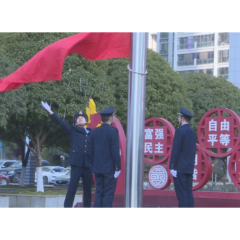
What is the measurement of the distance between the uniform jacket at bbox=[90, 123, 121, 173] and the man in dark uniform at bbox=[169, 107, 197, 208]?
858 millimetres

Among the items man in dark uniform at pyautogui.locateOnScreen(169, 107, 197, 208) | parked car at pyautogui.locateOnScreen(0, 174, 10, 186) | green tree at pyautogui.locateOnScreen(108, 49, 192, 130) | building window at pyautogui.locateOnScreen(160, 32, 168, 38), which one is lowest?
parked car at pyautogui.locateOnScreen(0, 174, 10, 186)

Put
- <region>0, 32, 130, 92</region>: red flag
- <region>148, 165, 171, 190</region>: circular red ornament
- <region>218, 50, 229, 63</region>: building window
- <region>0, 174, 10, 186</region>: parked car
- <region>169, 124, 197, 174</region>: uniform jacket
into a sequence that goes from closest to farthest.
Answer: <region>0, 32, 130, 92</region>: red flag, <region>169, 124, 197, 174</region>: uniform jacket, <region>148, 165, 171, 190</region>: circular red ornament, <region>0, 174, 10, 186</region>: parked car, <region>218, 50, 229, 63</region>: building window

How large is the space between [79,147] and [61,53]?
1.91 m

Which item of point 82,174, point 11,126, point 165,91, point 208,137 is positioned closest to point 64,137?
point 11,126

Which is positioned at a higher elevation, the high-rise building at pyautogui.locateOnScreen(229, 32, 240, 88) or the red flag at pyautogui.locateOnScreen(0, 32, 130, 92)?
the high-rise building at pyautogui.locateOnScreen(229, 32, 240, 88)

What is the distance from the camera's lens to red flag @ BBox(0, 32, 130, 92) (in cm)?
554

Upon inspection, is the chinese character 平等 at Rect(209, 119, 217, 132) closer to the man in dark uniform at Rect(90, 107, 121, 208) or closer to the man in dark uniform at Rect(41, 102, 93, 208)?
the man in dark uniform at Rect(41, 102, 93, 208)

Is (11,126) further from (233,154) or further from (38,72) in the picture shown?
(38,72)

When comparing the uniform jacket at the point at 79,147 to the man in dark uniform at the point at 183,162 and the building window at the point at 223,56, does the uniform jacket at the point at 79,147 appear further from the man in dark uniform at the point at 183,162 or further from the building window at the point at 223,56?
the building window at the point at 223,56

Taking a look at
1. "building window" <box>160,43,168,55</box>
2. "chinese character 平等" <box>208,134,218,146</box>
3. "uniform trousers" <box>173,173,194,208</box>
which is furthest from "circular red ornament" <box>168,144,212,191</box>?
"building window" <box>160,43,168,55</box>

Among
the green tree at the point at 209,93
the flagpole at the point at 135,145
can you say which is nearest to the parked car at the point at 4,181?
the green tree at the point at 209,93

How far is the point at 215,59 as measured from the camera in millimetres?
48219

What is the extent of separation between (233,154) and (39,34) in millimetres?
10905

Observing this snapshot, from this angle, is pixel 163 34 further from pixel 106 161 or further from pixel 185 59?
pixel 106 161
